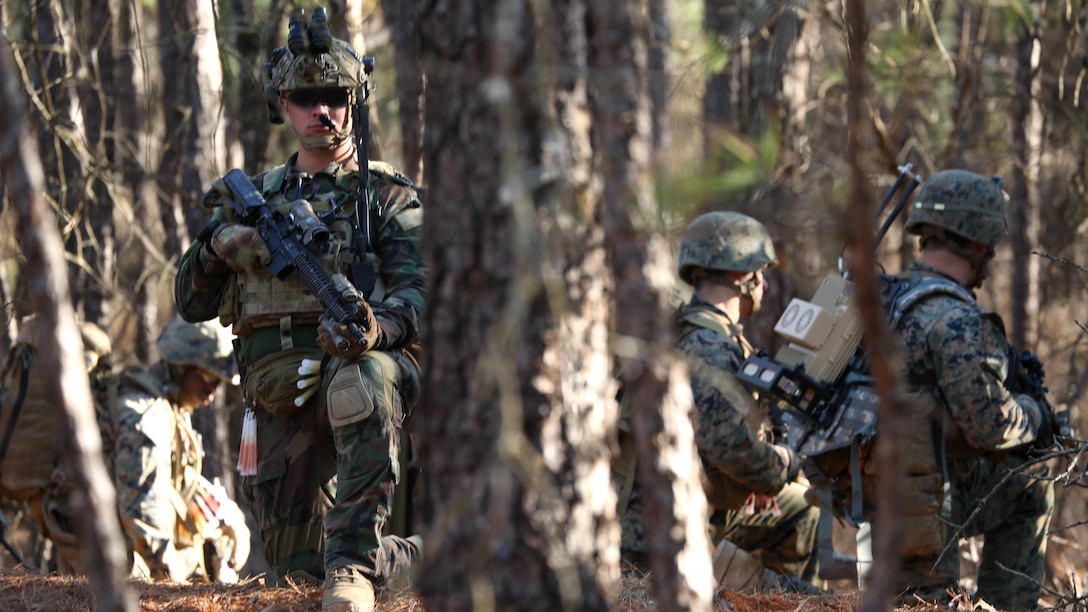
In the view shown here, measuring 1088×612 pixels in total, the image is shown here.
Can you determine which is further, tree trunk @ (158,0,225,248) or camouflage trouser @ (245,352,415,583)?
tree trunk @ (158,0,225,248)

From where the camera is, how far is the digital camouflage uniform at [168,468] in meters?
7.07

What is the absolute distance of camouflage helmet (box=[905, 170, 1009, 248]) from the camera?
6.15 metres

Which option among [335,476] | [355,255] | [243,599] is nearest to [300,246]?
[355,255]

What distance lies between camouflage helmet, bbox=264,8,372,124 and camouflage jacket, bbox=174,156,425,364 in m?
0.34

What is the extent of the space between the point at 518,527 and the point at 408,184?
248 centimetres

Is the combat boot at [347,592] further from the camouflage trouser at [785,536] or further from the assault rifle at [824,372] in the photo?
the camouflage trouser at [785,536]

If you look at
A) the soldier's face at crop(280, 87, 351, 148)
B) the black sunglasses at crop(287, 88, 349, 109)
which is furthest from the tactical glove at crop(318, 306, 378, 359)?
the black sunglasses at crop(287, 88, 349, 109)

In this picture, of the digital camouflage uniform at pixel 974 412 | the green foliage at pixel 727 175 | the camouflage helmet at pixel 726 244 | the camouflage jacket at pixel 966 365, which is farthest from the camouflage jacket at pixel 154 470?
the green foliage at pixel 727 175

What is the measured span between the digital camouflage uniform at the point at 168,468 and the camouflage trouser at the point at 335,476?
2.14 meters

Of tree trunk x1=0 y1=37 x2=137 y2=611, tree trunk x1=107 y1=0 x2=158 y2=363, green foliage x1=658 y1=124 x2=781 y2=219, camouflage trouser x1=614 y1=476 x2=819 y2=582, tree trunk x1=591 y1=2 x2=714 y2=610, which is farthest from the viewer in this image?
tree trunk x1=107 y1=0 x2=158 y2=363

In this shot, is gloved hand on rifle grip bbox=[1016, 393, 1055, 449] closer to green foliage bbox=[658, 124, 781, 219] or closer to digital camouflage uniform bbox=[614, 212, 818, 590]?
digital camouflage uniform bbox=[614, 212, 818, 590]

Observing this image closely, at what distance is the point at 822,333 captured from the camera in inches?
232

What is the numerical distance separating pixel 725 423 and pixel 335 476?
1.94m

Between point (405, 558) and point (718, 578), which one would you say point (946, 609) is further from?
point (405, 558)
